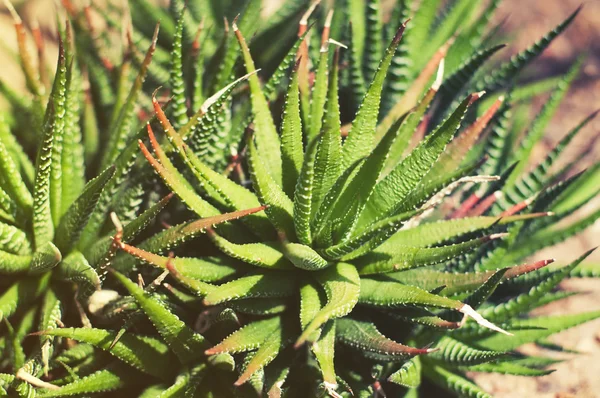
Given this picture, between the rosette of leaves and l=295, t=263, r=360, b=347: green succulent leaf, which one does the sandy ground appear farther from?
l=295, t=263, r=360, b=347: green succulent leaf

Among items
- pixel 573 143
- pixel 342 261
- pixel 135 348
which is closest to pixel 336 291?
pixel 342 261

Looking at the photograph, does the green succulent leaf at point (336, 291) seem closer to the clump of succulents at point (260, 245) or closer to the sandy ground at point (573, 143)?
the clump of succulents at point (260, 245)

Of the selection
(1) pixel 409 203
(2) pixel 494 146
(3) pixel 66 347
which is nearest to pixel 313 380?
(1) pixel 409 203

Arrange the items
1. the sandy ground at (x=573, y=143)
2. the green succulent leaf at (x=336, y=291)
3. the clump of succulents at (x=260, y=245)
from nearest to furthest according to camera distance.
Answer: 1. the green succulent leaf at (x=336, y=291)
2. the clump of succulents at (x=260, y=245)
3. the sandy ground at (x=573, y=143)

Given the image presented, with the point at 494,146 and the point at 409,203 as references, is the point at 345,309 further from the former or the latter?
the point at 494,146

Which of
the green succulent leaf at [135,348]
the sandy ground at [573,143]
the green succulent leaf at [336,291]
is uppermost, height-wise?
the sandy ground at [573,143]

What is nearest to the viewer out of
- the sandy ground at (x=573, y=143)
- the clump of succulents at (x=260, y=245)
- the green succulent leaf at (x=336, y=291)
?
the green succulent leaf at (x=336, y=291)

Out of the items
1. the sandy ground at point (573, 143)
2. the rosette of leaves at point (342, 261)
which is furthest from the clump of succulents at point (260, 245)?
the sandy ground at point (573, 143)

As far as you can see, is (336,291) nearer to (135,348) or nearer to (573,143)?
(135,348)
